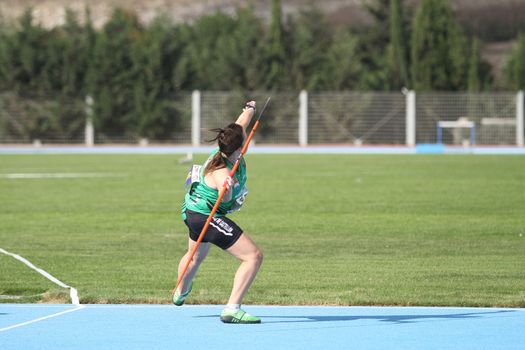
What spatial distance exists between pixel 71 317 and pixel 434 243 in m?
7.69

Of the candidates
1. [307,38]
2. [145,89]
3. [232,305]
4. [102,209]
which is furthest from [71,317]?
[307,38]

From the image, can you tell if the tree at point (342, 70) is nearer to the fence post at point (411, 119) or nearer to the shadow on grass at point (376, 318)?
the fence post at point (411, 119)

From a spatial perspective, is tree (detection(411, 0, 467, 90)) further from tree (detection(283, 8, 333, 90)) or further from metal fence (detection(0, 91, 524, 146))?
tree (detection(283, 8, 333, 90))

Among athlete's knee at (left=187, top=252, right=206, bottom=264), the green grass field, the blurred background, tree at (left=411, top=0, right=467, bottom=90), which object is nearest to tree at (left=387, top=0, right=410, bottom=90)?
the blurred background

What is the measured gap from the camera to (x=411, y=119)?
51.8 meters

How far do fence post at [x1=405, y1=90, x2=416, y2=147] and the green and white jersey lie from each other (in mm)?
42683

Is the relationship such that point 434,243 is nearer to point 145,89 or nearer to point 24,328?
point 24,328

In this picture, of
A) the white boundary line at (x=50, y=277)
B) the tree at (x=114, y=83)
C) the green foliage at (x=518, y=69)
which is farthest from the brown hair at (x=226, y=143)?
the green foliage at (x=518, y=69)

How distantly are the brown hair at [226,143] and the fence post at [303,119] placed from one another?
142 feet

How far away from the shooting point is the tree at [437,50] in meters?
56.6

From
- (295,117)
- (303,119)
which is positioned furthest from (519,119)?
(295,117)

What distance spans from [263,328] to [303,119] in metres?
43.4

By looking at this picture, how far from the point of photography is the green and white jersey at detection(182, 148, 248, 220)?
9.52m

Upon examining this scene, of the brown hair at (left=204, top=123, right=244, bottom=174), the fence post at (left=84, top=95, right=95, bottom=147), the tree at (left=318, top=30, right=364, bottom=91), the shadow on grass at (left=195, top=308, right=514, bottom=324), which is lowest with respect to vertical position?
the shadow on grass at (left=195, top=308, right=514, bottom=324)
